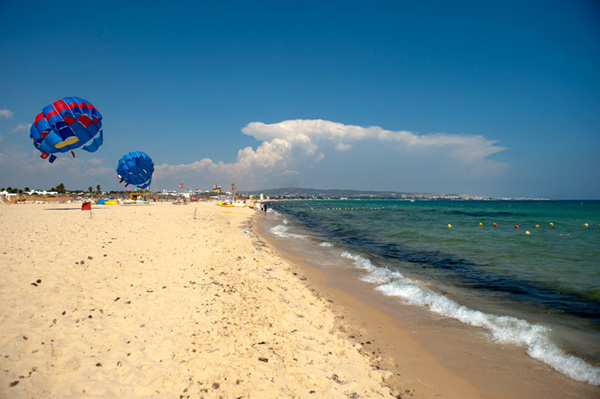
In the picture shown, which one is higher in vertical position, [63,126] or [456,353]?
[63,126]

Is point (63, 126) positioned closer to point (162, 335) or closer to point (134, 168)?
point (134, 168)

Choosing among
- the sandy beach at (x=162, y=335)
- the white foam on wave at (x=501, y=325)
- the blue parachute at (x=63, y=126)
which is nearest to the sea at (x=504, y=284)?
the white foam on wave at (x=501, y=325)

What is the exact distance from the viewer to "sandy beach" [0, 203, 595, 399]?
329 cm

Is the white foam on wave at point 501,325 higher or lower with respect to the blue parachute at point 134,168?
lower

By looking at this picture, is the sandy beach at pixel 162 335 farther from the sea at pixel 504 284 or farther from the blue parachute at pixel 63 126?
the blue parachute at pixel 63 126

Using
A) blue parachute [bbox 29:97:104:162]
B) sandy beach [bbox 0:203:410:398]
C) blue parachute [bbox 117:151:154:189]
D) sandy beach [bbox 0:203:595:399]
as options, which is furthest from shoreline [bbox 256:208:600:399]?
blue parachute [bbox 117:151:154:189]

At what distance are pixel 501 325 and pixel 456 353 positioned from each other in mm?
1744

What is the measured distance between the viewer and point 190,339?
13.8ft

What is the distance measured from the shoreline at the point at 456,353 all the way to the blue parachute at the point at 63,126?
26791 millimetres

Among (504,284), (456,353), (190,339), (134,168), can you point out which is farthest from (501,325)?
(134,168)

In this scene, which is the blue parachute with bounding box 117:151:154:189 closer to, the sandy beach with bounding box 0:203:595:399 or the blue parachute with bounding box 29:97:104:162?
the blue parachute with bounding box 29:97:104:162

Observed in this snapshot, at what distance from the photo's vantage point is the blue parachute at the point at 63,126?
23.0 m

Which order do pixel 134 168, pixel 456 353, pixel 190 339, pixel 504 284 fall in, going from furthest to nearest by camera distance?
pixel 134 168
pixel 504 284
pixel 456 353
pixel 190 339

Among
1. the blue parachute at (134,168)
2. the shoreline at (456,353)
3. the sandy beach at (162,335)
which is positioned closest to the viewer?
the sandy beach at (162,335)
